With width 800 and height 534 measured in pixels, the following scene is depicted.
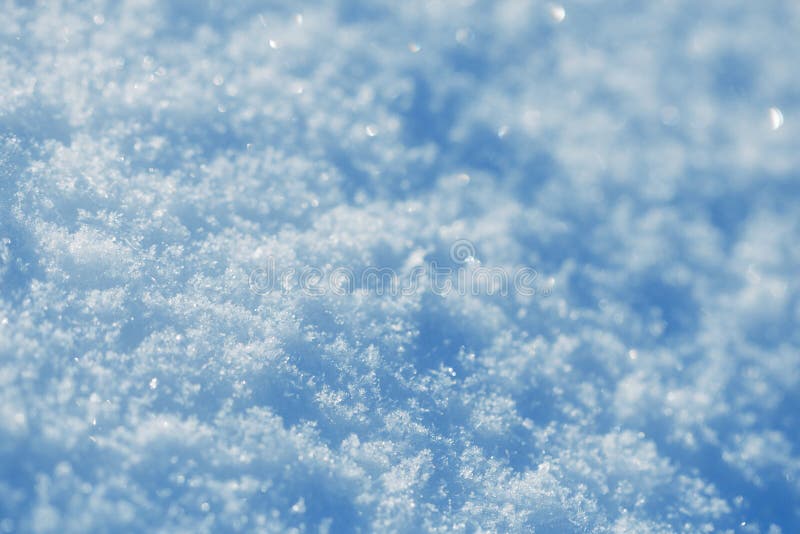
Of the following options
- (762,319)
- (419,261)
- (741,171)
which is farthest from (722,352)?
(419,261)

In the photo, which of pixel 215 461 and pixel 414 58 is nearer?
pixel 215 461

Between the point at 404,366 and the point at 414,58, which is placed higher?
the point at 414,58

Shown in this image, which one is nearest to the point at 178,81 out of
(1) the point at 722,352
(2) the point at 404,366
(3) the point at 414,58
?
(3) the point at 414,58

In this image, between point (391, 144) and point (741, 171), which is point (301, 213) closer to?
point (391, 144)

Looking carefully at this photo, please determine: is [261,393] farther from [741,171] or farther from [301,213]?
[741,171]

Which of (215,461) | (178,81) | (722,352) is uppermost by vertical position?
(178,81)

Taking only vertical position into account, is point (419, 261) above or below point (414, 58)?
below
